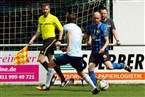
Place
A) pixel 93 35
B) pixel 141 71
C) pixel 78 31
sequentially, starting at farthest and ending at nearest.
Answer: pixel 141 71 → pixel 93 35 → pixel 78 31

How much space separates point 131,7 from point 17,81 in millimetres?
3798

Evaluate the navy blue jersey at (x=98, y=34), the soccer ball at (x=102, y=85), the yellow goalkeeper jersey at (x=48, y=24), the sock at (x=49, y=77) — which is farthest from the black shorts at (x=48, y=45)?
the soccer ball at (x=102, y=85)

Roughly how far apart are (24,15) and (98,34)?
6392mm

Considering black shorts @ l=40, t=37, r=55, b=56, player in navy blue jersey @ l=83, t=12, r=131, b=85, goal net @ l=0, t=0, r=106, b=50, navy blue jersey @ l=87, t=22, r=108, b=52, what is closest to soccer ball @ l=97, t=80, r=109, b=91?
player in navy blue jersey @ l=83, t=12, r=131, b=85

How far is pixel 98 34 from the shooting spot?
1490cm

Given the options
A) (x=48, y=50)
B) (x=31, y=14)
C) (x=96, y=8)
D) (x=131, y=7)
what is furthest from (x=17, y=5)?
(x=48, y=50)

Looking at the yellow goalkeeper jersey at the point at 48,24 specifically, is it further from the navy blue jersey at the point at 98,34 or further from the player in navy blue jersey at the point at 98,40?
the navy blue jersey at the point at 98,34

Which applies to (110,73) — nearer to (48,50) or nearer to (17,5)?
(48,50)

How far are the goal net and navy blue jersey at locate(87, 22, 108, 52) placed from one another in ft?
17.4

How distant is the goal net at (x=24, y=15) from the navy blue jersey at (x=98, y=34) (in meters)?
5.31

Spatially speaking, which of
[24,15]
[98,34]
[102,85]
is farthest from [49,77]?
[24,15]

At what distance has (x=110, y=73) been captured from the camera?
18.0 m

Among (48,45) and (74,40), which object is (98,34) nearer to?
(74,40)

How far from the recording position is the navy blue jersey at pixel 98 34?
14.8 meters
